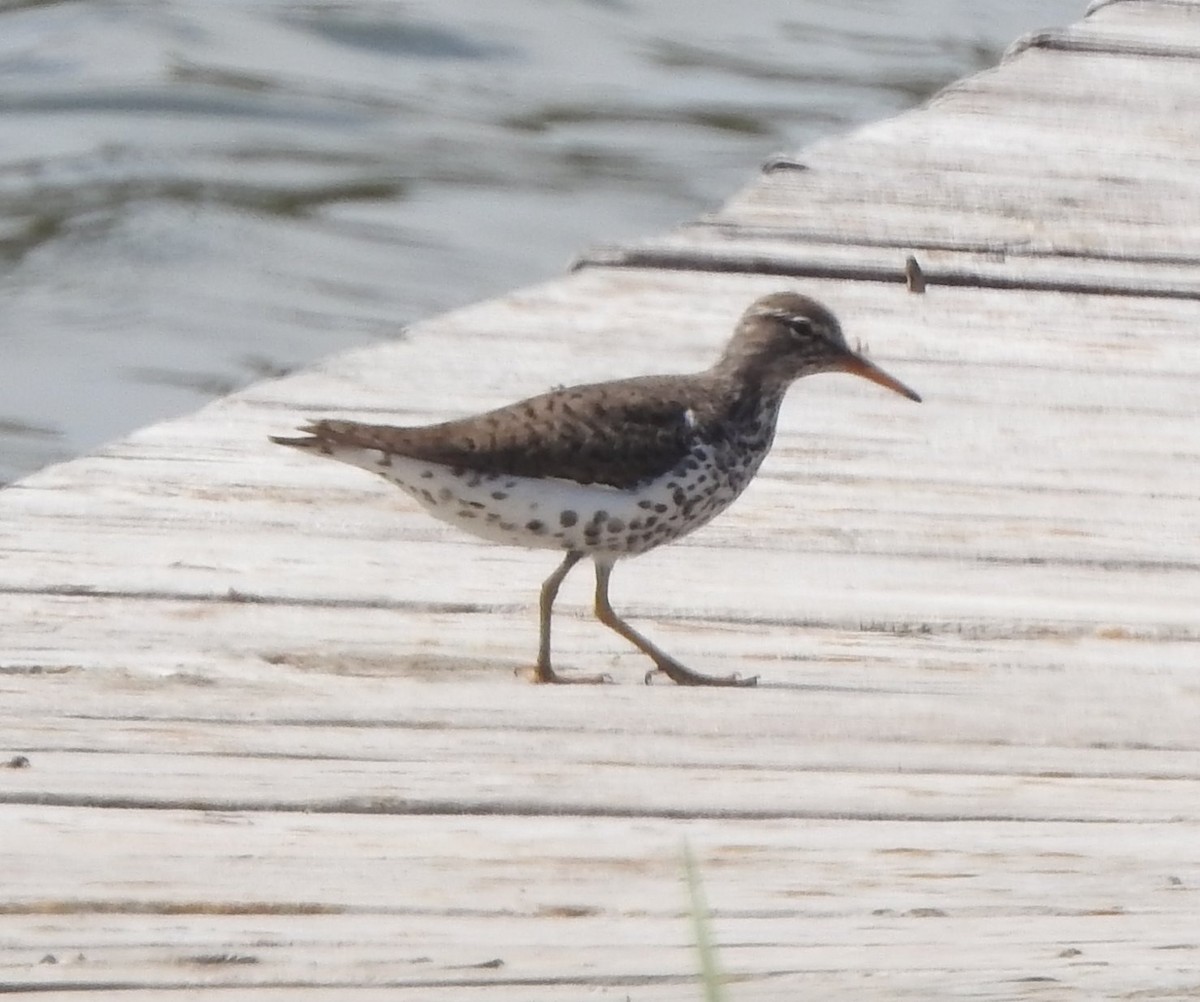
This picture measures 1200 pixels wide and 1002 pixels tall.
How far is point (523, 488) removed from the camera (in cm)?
468

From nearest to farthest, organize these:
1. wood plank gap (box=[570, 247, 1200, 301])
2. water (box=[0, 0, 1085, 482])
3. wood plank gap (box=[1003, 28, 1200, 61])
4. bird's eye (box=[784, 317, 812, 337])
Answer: bird's eye (box=[784, 317, 812, 337])
wood plank gap (box=[570, 247, 1200, 301])
wood plank gap (box=[1003, 28, 1200, 61])
water (box=[0, 0, 1085, 482])

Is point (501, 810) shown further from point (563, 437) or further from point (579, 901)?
Result: point (563, 437)

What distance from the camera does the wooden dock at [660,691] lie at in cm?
315

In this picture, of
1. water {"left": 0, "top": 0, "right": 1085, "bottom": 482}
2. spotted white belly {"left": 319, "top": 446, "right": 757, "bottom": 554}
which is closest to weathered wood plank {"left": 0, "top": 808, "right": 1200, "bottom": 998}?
spotted white belly {"left": 319, "top": 446, "right": 757, "bottom": 554}

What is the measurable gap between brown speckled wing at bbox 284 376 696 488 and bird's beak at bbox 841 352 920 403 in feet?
2.12

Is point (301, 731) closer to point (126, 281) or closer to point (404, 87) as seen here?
point (126, 281)

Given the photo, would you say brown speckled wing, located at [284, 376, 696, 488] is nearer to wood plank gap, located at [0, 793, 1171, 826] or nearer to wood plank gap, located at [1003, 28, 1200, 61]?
wood plank gap, located at [0, 793, 1171, 826]

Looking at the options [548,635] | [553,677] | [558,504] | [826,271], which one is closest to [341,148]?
[826,271]

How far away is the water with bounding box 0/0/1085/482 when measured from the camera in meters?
11.5

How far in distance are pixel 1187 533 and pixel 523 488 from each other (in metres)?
1.35

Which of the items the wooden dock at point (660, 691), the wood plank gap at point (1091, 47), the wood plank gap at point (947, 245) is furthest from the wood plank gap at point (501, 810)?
the wood plank gap at point (1091, 47)

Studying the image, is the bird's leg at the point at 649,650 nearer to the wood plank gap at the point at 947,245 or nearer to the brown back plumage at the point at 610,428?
the brown back plumage at the point at 610,428

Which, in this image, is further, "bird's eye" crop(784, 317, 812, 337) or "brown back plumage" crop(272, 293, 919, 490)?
"bird's eye" crop(784, 317, 812, 337)

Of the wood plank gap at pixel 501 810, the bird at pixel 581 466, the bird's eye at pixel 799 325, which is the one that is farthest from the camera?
the bird's eye at pixel 799 325
